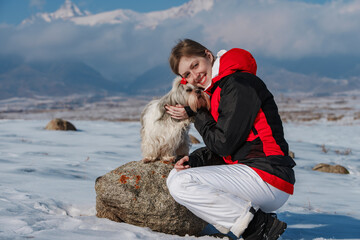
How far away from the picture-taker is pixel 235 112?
292 centimetres

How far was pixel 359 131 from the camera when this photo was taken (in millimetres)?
17516

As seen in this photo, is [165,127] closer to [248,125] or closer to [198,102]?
[198,102]

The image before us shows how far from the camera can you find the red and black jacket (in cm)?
293

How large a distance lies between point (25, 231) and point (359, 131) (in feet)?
58.1

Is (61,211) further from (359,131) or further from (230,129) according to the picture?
(359,131)

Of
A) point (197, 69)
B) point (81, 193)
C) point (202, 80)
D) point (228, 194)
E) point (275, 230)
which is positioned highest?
point (197, 69)

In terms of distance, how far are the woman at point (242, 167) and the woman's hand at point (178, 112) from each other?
58 centimetres

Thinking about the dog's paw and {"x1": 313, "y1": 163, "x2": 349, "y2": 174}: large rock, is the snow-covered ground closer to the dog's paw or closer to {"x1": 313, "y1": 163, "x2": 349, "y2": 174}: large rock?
{"x1": 313, "y1": 163, "x2": 349, "y2": 174}: large rock

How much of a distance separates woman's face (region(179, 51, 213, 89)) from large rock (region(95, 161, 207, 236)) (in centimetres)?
103

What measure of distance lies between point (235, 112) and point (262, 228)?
→ 0.99 metres

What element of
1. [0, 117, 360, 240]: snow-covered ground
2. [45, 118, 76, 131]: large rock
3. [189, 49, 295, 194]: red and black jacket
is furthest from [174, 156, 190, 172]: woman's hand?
[45, 118, 76, 131]: large rock

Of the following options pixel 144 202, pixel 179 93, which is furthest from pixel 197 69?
pixel 144 202

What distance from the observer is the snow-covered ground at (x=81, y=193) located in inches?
127

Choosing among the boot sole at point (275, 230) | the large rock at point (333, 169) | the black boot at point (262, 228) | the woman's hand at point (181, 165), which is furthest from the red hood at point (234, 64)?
the large rock at point (333, 169)
